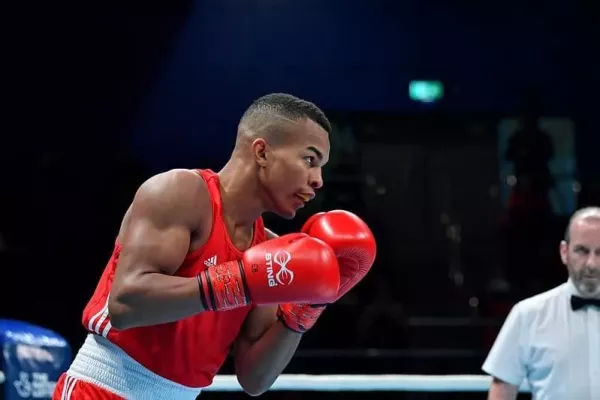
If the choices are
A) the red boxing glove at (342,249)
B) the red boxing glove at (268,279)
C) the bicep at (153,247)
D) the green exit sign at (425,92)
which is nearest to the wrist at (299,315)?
the red boxing glove at (342,249)

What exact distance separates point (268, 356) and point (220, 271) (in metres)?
0.38

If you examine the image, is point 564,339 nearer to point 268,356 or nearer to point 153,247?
point 268,356

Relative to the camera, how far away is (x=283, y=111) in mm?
1774

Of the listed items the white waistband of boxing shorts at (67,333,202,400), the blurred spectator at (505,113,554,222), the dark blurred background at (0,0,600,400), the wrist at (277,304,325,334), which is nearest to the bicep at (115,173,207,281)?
the white waistband of boxing shorts at (67,333,202,400)

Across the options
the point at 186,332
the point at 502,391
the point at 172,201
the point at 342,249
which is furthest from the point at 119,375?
the point at 502,391

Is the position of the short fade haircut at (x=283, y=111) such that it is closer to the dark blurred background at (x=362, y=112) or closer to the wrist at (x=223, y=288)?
the wrist at (x=223, y=288)

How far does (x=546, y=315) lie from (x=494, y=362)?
0.26 metres

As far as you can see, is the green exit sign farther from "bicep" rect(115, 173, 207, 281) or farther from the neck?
"bicep" rect(115, 173, 207, 281)

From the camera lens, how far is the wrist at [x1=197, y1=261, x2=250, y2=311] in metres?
1.54

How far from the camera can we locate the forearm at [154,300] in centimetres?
153

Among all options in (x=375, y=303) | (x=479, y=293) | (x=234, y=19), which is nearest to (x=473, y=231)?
(x=479, y=293)

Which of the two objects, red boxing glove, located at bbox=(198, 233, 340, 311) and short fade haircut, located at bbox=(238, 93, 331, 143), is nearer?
red boxing glove, located at bbox=(198, 233, 340, 311)

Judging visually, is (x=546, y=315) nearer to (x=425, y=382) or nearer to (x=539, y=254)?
(x=425, y=382)

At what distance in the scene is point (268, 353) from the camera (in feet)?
6.17
